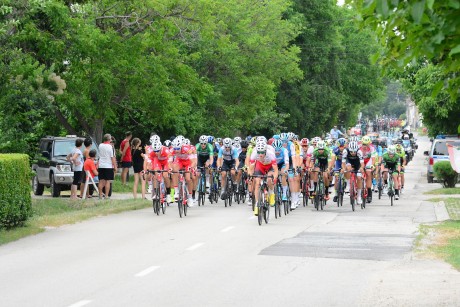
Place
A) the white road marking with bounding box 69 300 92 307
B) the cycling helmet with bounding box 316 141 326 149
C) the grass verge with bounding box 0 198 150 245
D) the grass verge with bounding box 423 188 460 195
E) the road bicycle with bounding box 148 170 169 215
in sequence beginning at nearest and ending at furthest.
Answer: the white road marking with bounding box 69 300 92 307
the grass verge with bounding box 0 198 150 245
the road bicycle with bounding box 148 170 169 215
the cycling helmet with bounding box 316 141 326 149
the grass verge with bounding box 423 188 460 195

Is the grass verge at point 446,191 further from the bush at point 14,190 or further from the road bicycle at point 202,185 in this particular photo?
the bush at point 14,190

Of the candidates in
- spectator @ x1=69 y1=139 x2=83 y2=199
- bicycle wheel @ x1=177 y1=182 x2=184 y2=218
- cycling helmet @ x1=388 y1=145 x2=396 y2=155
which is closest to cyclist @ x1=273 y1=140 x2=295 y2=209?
bicycle wheel @ x1=177 y1=182 x2=184 y2=218

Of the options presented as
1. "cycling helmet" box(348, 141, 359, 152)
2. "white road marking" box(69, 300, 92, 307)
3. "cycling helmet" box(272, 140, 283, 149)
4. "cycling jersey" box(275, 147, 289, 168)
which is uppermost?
"cycling helmet" box(272, 140, 283, 149)

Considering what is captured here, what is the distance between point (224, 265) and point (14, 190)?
5877mm

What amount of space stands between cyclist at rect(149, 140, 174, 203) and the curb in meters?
6.35

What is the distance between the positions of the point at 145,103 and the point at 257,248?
19621 mm

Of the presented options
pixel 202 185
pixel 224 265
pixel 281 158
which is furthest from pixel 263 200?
pixel 202 185

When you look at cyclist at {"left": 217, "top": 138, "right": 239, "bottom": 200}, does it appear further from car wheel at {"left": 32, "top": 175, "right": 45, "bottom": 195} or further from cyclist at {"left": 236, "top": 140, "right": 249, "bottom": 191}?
car wheel at {"left": 32, "top": 175, "right": 45, "bottom": 195}

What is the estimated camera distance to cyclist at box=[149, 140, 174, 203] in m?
24.3

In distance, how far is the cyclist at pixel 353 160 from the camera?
26.9 meters

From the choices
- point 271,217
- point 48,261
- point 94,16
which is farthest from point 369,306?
point 94,16

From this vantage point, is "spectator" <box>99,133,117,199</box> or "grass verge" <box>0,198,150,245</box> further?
"spectator" <box>99,133,117,199</box>

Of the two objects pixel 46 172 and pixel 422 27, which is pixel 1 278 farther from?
pixel 46 172

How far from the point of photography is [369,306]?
10695mm
